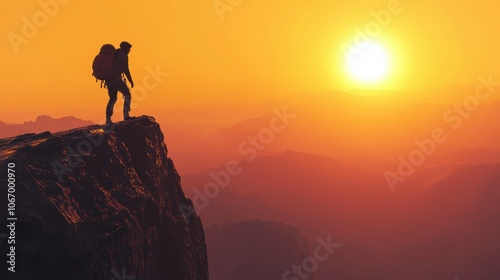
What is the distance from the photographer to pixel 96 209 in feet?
30.9

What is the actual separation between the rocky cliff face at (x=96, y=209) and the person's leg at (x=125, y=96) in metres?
0.81

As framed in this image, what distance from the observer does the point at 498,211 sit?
91.9 metres

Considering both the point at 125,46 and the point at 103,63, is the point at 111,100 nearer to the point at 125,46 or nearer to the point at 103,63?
the point at 103,63

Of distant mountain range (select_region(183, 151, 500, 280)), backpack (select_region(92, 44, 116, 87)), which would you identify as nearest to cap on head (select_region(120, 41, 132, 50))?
backpack (select_region(92, 44, 116, 87))

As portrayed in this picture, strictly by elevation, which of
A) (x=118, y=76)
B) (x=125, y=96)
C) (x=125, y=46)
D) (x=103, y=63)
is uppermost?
(x=125, y=46)

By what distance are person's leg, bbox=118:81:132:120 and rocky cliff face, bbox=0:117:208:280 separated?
32.0 inches

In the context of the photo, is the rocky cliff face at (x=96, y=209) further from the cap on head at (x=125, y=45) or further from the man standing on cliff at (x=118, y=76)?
the cap on head at (x=125, y=45)

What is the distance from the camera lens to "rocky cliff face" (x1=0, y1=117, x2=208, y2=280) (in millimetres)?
7703

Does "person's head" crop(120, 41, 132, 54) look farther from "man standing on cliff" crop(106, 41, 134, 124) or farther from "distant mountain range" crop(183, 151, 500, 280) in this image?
"distant mountain range" crop(183, 151, 500, 280)

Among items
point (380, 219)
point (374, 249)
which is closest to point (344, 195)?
point (380, 219)

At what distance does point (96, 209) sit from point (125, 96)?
6270mm

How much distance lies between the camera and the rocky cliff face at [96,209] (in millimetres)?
7703

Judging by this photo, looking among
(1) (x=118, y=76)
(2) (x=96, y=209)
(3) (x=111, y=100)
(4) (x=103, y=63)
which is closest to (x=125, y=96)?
(3) (x=111, y=100)

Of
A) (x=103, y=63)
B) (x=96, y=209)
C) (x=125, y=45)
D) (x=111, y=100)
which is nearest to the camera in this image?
(x=96, y=209)
